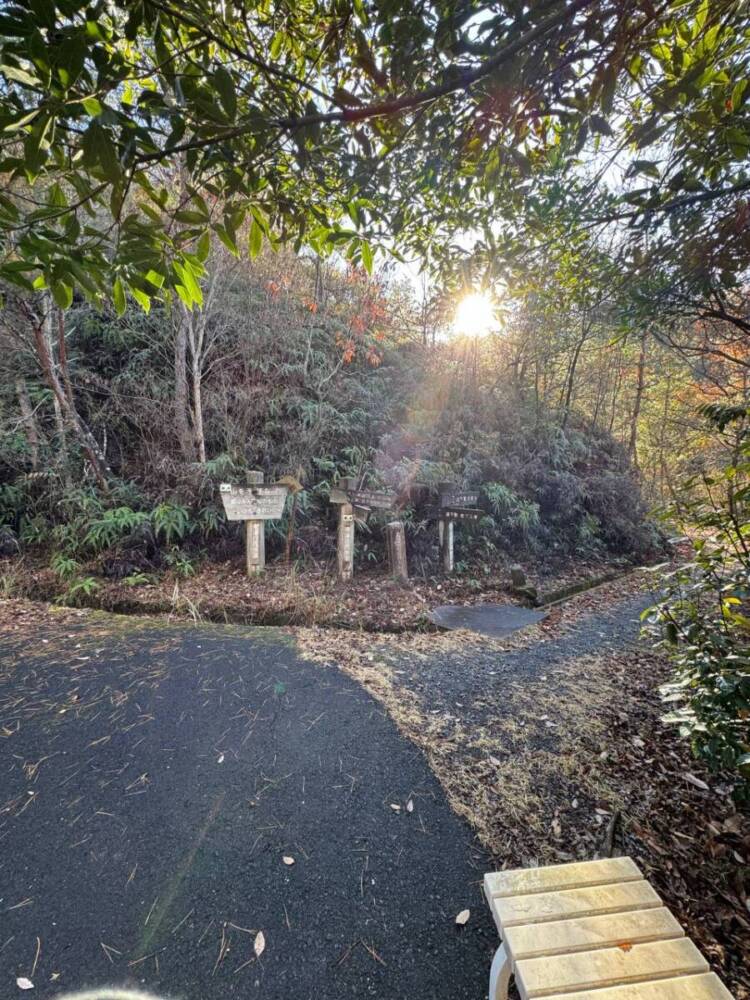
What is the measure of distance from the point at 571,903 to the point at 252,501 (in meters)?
4.50

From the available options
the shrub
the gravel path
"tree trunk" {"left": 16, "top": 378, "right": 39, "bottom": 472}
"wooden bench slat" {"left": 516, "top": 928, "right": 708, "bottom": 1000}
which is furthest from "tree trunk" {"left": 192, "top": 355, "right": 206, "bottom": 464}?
"wooden bench slat" {"left": 516, "top": 928, "right": 708, "bottom": 1000}

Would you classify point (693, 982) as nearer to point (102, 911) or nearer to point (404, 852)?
point (404, 852)

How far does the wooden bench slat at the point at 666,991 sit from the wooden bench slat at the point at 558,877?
11.7 inches

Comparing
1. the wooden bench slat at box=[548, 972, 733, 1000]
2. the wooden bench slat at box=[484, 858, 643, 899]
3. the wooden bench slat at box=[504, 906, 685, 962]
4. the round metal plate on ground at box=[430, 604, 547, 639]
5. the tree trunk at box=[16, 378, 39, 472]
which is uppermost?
the tree trunk at box=[16, 378, 39, 472]

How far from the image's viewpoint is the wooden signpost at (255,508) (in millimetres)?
4973

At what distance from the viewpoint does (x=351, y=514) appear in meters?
5.40

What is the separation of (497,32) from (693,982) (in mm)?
2804

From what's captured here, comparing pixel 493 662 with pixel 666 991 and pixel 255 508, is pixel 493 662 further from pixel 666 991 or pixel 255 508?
pixel 255 508

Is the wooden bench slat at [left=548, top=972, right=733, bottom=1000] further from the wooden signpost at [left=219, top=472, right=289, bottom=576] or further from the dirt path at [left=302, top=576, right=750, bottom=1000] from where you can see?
the wooden signpost at [left=219, top=472, right=289, bottom=576]

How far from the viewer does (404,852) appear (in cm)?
190

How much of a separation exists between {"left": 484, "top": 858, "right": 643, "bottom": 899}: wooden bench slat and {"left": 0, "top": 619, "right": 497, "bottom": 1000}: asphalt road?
397 millimetres

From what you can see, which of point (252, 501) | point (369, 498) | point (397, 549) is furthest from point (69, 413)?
point (397, 549)

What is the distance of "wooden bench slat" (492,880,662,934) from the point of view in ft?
4.13

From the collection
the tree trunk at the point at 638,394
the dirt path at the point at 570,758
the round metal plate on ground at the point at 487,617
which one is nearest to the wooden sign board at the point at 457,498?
the round metal plate on ground at the point at 487,617
